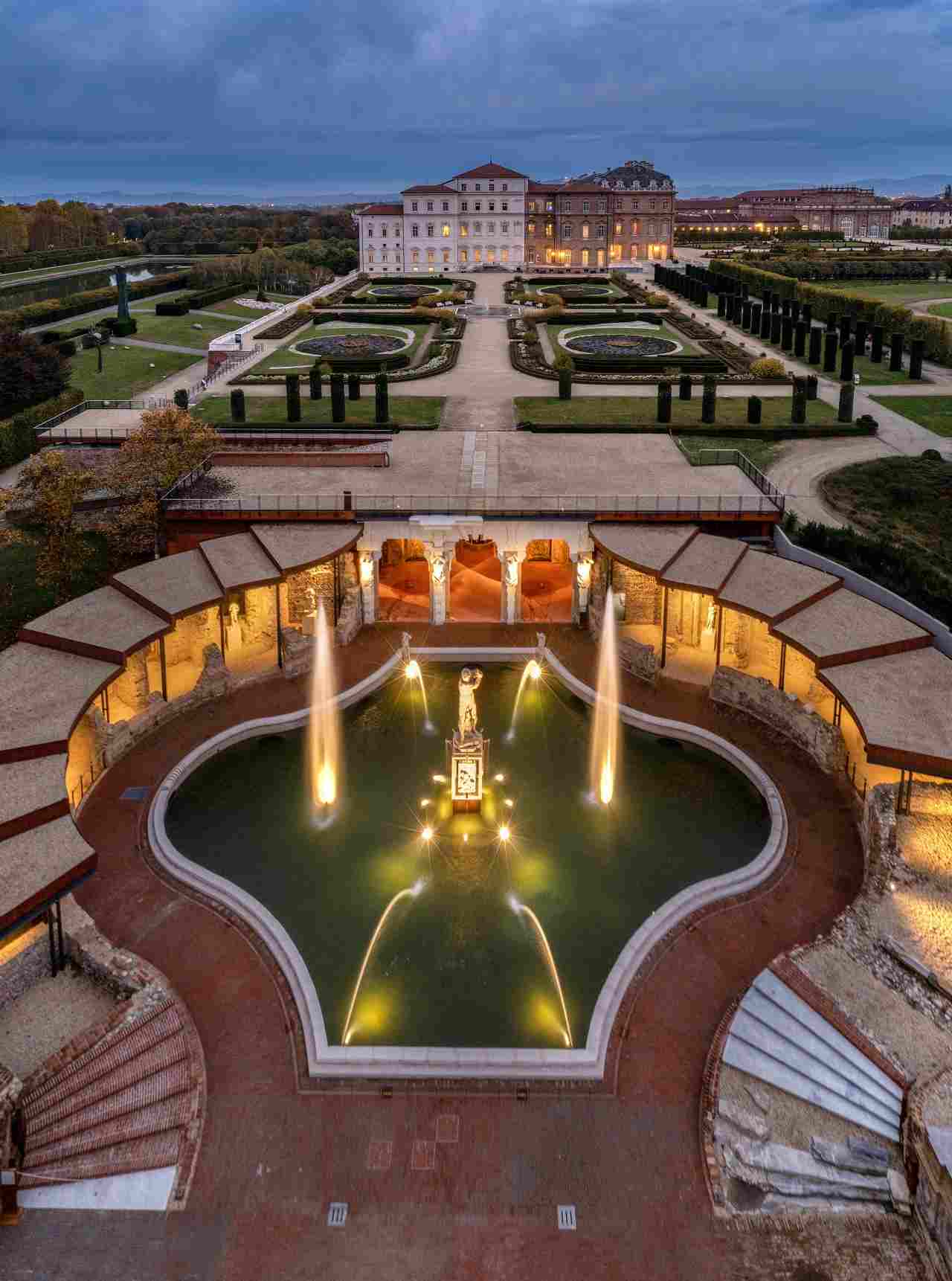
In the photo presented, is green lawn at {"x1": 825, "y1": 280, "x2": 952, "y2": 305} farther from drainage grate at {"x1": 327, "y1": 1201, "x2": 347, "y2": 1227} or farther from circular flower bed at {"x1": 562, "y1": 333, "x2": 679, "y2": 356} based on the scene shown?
drainage grate at {"x1": 327, "y1": 1201, "x2": 347, "y2": 1227}

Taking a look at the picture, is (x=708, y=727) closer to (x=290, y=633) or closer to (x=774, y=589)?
(x=774, y=589)

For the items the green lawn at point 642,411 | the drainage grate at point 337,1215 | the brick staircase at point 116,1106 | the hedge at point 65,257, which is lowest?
the drainage grate at point 337,1215

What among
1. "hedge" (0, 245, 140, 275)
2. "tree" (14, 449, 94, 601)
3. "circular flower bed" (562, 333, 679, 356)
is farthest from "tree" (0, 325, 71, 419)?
"hedge" (0, 245, 140, 275)

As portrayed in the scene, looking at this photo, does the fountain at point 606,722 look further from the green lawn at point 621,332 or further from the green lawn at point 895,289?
the green lawn at point 895,289

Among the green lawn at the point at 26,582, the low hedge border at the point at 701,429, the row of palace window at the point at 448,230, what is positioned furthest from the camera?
the row of palace window at the point at 448,230

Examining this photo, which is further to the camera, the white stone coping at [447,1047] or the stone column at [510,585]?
the stone column at [510,585]

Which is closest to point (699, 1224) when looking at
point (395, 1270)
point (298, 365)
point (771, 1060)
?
point (771, 1060)

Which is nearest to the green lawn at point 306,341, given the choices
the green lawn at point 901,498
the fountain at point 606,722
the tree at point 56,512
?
the tree at point 56,512

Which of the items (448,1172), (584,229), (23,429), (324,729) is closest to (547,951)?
(448,1172)
